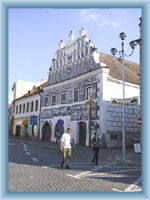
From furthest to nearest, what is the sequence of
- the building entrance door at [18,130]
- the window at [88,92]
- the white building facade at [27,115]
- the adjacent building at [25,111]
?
the building entrance door at [18,130] < the adjacent building at [25,111] < the white building facade at [27,115] < the window at [88,92]

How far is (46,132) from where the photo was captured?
39781mm

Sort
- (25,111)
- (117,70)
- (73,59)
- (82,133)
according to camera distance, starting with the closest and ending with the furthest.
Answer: (82,133)
(117,70)
(73,59)
(25,111)

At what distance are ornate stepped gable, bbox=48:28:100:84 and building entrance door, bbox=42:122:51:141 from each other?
16.3ft

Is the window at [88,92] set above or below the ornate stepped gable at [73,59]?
below

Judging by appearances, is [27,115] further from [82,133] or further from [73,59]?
[82,133]

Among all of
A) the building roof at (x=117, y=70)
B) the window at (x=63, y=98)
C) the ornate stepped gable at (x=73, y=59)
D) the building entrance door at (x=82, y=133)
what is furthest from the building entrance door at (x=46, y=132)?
the building roof at (x=117, y=70)

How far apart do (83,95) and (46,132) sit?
9.14 m

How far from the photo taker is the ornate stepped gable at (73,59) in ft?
107

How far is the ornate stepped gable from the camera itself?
107 feet

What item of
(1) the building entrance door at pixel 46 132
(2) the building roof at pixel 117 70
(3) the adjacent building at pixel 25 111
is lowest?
(1) the building entrance door at pixel 46 132

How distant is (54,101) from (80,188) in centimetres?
2952
